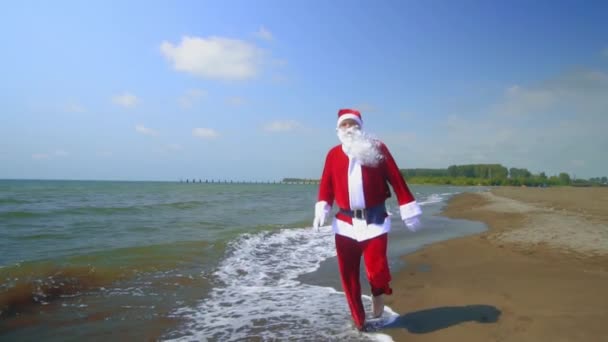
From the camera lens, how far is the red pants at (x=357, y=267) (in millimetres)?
3184

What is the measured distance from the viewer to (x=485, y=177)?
369 ft

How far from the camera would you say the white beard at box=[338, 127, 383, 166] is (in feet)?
11.0

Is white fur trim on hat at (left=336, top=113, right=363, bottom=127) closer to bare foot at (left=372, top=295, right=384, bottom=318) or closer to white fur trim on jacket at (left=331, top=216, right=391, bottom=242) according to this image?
white fur trim on jacket at (left=331, top=216, right=391, bottom=242)

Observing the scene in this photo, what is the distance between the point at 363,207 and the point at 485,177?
405ft

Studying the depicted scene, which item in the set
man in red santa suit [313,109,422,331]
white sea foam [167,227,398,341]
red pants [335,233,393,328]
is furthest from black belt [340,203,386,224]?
white sea foam [167,227,398,341]

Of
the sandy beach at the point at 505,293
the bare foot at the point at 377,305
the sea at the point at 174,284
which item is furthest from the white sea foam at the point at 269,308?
the sandy beach at the point at 505,293

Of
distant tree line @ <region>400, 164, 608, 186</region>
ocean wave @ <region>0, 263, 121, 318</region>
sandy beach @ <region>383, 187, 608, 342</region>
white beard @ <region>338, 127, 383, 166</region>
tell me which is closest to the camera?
sandy beach @ <region>383, 187, 608, 342</region>

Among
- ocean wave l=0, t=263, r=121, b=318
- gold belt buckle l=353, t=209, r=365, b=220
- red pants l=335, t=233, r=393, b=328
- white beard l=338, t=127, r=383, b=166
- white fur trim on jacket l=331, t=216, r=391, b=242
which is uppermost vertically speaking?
white beard l=338, t=127, r=383, b=166

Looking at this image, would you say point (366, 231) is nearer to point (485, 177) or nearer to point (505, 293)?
point (505, 293)

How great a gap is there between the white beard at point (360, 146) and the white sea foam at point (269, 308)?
161 centimetres

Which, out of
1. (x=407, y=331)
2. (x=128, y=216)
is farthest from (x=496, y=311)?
(x=128, y=216)

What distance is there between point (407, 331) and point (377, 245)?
86 centimetres

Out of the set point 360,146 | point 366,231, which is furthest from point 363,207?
point 360,146

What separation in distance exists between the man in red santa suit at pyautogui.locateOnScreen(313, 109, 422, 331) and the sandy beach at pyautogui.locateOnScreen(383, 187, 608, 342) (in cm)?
50
